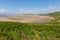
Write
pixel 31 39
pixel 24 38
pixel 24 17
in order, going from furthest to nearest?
pixel 24 17 < pixel 31 39 < pixel 24 38

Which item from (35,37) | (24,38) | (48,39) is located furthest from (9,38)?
(48,39)

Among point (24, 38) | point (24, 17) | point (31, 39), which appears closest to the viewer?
point (24, 38)

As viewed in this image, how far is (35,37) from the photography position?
7863 mm

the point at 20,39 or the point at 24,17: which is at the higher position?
the point at 24,17

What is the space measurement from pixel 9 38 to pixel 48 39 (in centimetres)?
197

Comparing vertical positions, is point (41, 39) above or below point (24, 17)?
below

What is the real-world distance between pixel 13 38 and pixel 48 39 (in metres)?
1.81

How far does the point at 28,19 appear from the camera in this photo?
16922mm

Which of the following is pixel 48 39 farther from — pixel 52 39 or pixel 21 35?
pixel 21 35

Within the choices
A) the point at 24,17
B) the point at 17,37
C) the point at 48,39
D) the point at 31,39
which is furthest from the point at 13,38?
the point at 24,17

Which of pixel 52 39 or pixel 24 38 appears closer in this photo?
→ pixel 24 38

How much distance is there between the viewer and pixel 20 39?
7.62m

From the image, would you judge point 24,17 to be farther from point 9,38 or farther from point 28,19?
point 9,38

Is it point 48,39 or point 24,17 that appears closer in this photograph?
point 48,39
